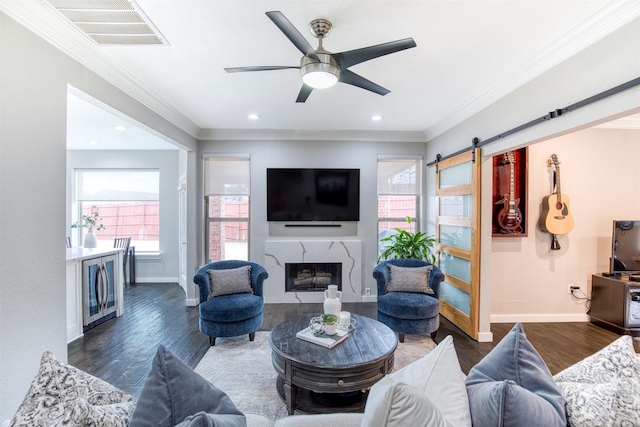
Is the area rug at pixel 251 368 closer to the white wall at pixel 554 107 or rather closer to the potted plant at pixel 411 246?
the white wall at pixel 554 107

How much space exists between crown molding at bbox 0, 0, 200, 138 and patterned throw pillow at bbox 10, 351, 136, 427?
1.94 metres

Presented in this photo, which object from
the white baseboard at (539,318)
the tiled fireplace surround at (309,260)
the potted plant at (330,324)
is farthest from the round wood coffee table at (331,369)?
the white baseboard at (539,318)

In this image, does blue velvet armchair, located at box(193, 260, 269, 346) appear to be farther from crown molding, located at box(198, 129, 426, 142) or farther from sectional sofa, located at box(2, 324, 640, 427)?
crown molding, located at box(198, 129, 426, 142)

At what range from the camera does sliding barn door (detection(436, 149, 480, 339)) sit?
3.31 meters

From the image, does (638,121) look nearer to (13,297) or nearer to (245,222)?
(245,222)

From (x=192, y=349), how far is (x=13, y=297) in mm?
1770

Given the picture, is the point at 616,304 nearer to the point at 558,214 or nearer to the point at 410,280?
the point at 558,214

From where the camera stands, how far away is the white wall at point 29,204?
63.7 inches

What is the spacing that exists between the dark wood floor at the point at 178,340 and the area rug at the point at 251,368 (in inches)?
7.5

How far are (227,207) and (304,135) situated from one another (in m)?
1.75

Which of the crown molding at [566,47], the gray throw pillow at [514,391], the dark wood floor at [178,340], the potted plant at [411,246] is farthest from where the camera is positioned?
the potted plant at [411,246]

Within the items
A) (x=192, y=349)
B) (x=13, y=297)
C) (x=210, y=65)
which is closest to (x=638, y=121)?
(x=210, y=65)

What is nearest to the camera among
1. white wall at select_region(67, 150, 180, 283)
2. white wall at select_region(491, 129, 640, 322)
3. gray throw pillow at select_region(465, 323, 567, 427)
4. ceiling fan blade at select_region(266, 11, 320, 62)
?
gray throw pillow at select_region(465, 323, 567, 427)

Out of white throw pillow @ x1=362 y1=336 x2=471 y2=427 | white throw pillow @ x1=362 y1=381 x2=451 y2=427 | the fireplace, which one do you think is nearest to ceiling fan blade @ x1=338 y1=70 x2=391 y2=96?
white throw pillow @ x1=362 y1=336 x2=471 y2=427
